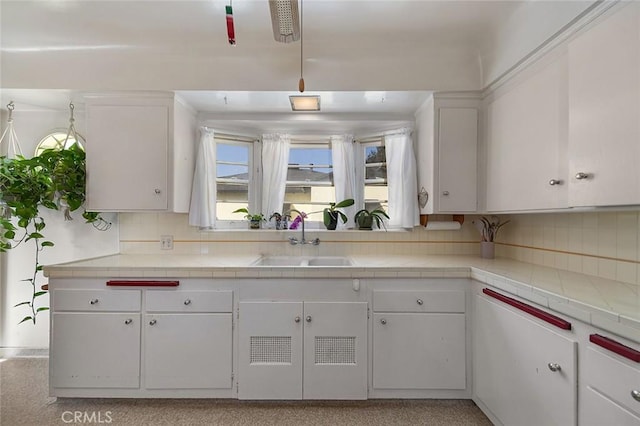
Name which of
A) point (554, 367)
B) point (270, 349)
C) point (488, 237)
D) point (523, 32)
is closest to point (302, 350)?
point (270, 349)

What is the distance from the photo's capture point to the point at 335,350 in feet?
5.75

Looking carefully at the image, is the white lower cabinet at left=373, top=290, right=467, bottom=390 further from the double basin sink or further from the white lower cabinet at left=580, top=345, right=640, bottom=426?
the white lower cabinet at left=580, top=345, right=640, bottom=426

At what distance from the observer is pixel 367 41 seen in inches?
78.2

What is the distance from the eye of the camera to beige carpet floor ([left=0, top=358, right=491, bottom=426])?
5.41 feet

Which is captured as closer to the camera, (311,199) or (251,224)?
(251,224)

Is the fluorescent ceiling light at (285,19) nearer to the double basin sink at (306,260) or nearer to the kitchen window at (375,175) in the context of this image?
the kitchen window at (375,175)

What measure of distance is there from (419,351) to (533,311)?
0.73 meters

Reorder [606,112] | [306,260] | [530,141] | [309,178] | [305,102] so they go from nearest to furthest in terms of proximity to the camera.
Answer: [606,112] → [530,141] → [305,102] → [306,260] → [309,178]

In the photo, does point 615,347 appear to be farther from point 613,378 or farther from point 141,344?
point 141,344

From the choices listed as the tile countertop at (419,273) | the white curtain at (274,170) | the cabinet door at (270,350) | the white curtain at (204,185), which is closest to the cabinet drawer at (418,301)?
the tile countertop at (419,273)

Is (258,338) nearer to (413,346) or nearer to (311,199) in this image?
(413,346)

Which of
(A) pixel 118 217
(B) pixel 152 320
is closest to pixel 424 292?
(B) pixel 152 320

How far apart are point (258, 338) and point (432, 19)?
2312mm

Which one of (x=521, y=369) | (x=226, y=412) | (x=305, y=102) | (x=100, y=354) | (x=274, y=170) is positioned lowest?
(x=226, y=412)
